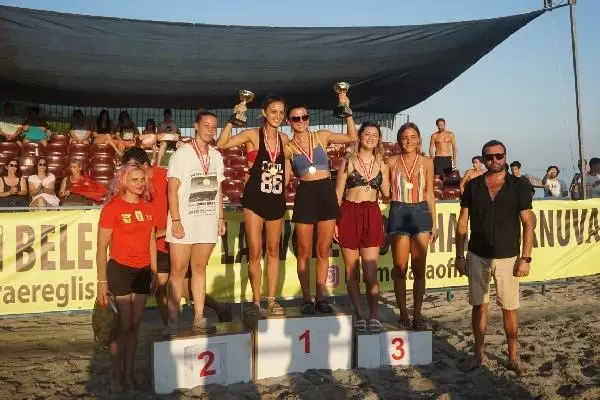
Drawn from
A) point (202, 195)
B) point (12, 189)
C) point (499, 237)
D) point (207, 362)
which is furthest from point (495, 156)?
point (12, 189)

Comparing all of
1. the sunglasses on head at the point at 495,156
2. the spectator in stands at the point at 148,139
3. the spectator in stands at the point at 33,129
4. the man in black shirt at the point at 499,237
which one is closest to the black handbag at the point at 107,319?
the man in black shirt at the point at 499,237

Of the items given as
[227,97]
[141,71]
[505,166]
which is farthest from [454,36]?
[505,166]

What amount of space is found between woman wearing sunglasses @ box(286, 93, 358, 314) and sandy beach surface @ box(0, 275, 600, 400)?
828 millimetres

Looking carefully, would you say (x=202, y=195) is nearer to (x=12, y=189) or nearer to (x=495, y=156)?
(x=495, y=156)

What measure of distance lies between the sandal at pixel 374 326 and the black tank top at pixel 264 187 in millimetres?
1367

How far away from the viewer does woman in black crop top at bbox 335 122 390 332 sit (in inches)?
207

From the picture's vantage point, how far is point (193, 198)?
4.78 metres

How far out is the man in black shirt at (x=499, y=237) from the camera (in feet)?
16.3

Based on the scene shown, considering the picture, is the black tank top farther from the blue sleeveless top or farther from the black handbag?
the black handbag

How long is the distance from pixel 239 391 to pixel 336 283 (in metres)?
3.02

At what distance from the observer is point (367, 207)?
5.26m

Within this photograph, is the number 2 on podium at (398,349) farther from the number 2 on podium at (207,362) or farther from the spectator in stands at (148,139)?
the spectator in stands at (148,139)

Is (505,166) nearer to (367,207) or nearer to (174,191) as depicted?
(367,207)

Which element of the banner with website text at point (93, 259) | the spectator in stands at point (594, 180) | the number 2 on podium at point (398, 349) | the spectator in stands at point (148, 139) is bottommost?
the number 2 on podium at point (398, 349)
